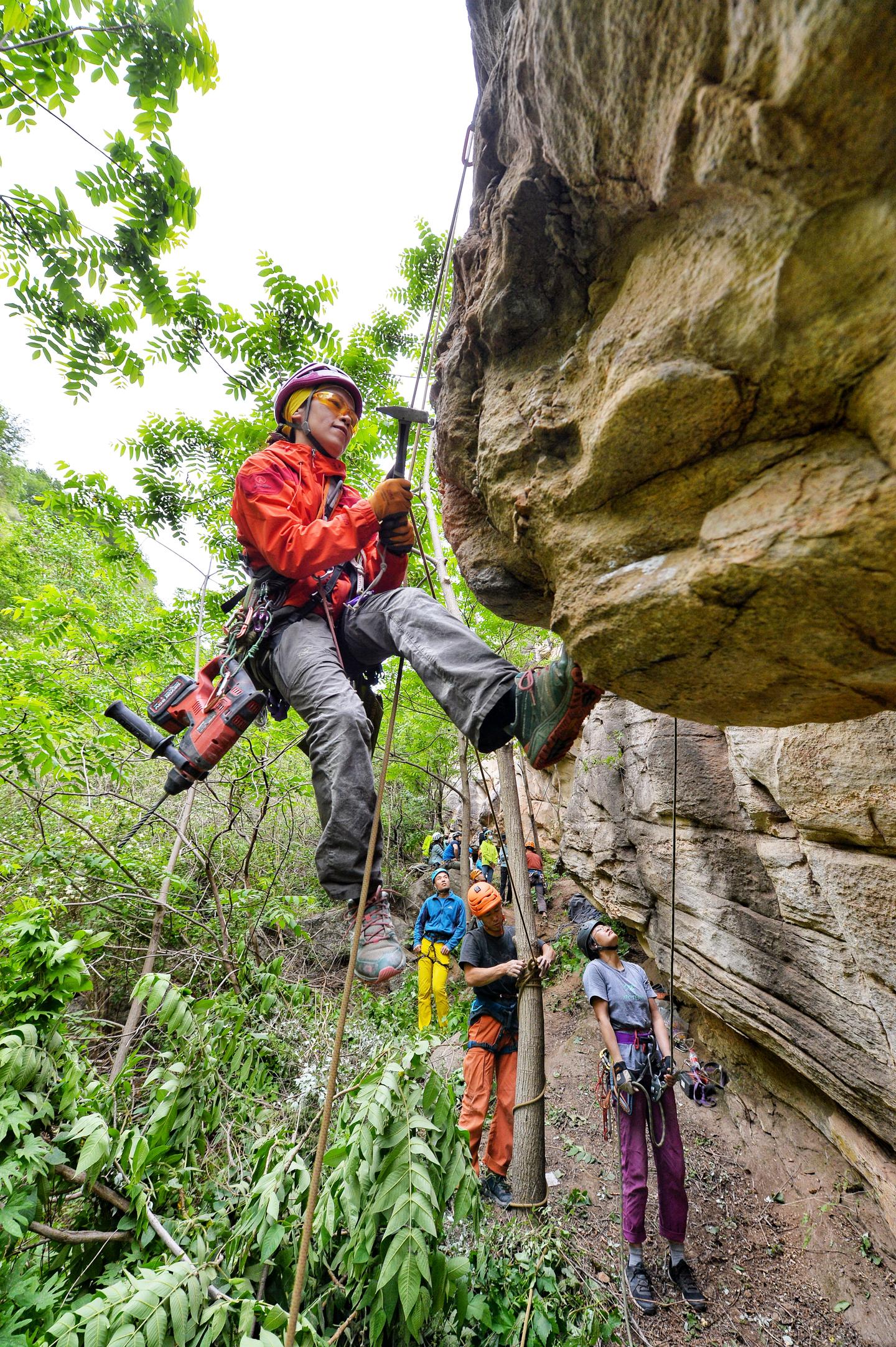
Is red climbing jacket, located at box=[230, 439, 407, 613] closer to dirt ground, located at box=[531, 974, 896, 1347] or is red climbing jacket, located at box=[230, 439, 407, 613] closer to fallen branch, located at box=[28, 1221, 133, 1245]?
fallen branch, located at box=[28, 1221, 133, 1245]

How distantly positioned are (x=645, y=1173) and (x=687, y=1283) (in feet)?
2.70

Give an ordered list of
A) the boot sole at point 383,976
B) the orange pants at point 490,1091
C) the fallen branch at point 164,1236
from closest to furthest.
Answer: the fallen branch at point 164,1236 → the boot sole at point 383,976 → the orange pants at point 490,1091

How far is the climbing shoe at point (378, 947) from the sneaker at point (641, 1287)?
3.40 meters

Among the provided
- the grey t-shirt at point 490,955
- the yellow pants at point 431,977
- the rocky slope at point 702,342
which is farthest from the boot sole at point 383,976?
the yellow pants at point 431,977

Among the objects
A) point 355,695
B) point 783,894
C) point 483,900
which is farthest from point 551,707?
point 483,900

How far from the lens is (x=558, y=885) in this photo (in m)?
11.4

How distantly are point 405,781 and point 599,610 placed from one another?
12876mm

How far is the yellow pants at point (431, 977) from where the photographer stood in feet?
22.0

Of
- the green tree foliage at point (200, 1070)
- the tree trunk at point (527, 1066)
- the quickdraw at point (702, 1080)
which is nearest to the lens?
the green tree foliage at point (200, 1070)

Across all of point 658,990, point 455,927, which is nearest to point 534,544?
point 455,927

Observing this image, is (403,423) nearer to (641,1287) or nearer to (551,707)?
(551,707)

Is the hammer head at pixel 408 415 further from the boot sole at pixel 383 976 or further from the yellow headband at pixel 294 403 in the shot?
the boot sole at pixel 383 976

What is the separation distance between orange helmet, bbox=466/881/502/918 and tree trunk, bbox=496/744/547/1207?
2.46 feet

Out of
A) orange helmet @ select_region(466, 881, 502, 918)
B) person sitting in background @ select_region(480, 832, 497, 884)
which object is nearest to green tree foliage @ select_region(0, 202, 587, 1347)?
orange helmet @ select_region(466, 881, 502, 918)
